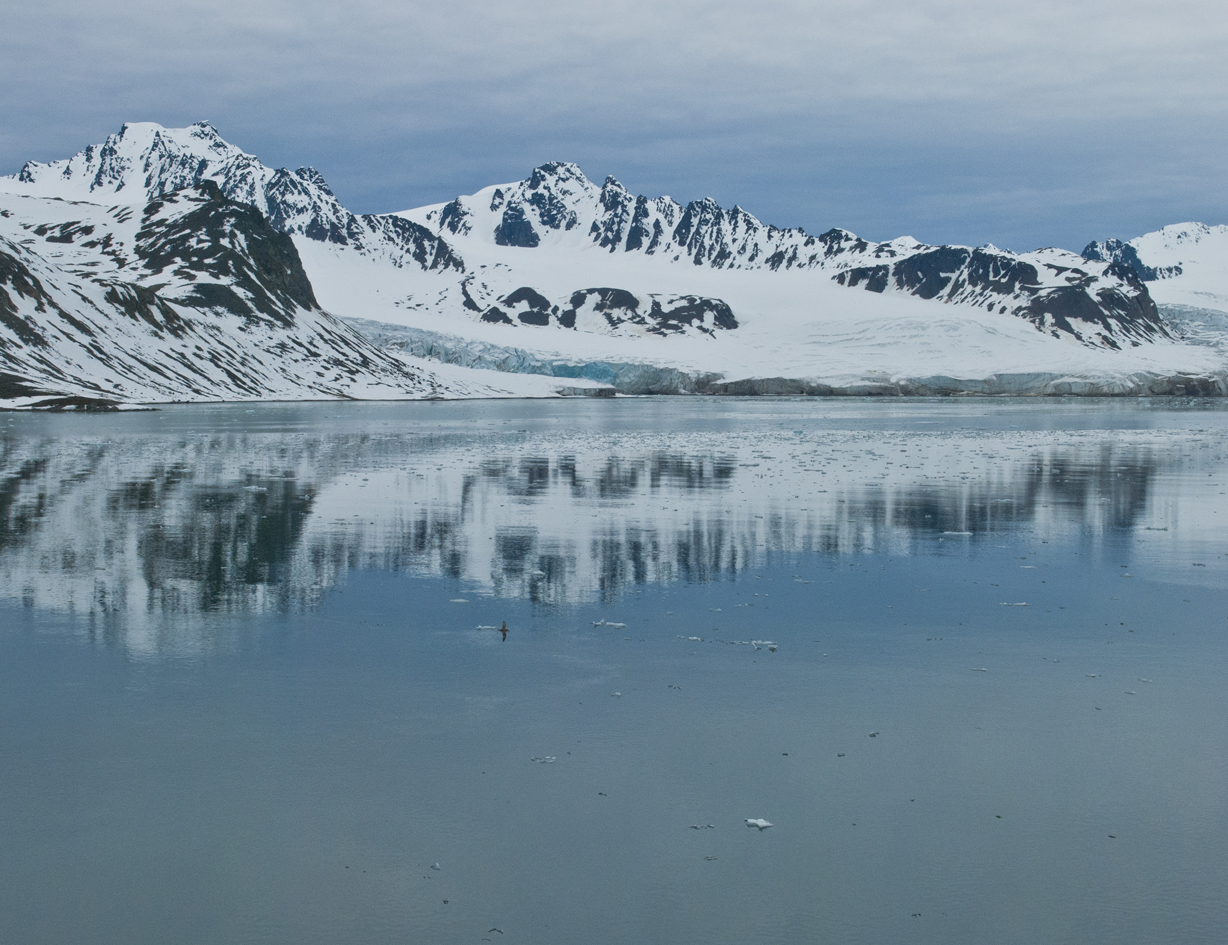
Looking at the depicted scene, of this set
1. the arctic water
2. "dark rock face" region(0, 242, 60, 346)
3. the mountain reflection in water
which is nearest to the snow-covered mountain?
"dark rock face" region(0, 242, 60, 346)

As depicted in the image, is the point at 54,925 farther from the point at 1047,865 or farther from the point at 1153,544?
the point at 1153,544

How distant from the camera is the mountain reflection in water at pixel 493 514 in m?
16.3

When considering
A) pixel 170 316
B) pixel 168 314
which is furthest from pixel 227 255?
pixel 170 316

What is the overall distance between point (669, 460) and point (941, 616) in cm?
2622

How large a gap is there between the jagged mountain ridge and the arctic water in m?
88.5

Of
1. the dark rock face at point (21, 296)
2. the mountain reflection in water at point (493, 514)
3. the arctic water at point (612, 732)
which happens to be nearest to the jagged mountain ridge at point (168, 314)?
the dark rock face at point (21, 296)

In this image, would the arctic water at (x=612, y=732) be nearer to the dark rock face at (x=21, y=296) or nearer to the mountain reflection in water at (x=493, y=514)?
the mountain reflection in water at (x=493, y=514)

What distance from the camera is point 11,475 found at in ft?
106

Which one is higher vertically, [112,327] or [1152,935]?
[112,327]

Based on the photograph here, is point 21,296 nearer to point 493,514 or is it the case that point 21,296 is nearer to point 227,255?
point 227,255

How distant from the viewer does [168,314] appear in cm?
14088

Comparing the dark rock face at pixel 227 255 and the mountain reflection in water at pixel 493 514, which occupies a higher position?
the dark rock face at pixel 227 255

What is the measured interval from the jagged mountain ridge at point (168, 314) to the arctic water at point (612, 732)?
A: 88.5m

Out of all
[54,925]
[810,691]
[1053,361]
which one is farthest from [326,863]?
[1053,361]
